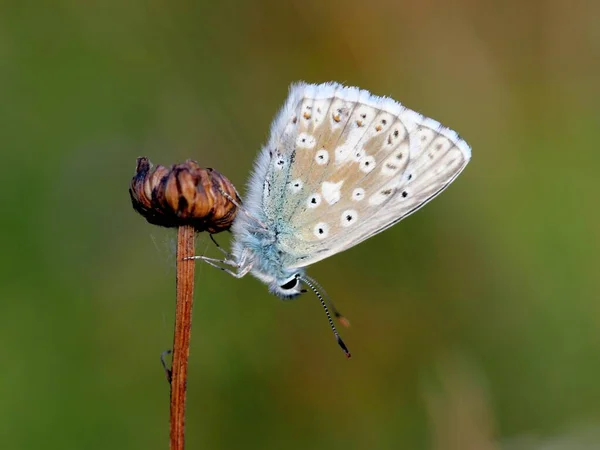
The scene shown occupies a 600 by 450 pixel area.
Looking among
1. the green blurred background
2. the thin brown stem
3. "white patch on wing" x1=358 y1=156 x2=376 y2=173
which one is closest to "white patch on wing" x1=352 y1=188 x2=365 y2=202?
"white patch on wing" x1=358 y1=156 x2=376 y2=173

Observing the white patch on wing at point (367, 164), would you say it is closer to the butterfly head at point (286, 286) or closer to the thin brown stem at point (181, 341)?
the butterfly head at point (286, 286)

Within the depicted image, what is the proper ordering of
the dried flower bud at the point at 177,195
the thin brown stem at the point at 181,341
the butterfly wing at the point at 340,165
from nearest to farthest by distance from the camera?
the thin brown stem at the point at 181,341
the dried flower bud at the point at 177,195
the butterfly wing at the point at 340,165

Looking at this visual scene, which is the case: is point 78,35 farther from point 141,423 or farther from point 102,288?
point 141,423

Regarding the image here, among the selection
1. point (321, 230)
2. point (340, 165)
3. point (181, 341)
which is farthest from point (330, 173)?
point (181, 341)

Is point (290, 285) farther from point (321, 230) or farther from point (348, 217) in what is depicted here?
point (348, 217)

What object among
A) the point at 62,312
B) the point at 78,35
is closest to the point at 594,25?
the point at 78,35

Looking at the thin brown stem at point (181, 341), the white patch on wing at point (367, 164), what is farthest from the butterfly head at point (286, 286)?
the thin brown stem at point (181, 341)

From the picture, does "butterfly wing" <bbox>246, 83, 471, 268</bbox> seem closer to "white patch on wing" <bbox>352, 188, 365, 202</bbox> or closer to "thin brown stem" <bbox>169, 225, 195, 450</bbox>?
"white patch on wing" <bbox>352, 188, 365, 202</bbox>

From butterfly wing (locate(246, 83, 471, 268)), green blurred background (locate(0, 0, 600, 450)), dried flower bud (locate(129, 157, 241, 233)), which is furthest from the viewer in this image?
green blurred background (locate(0, 0, 600, 450))
